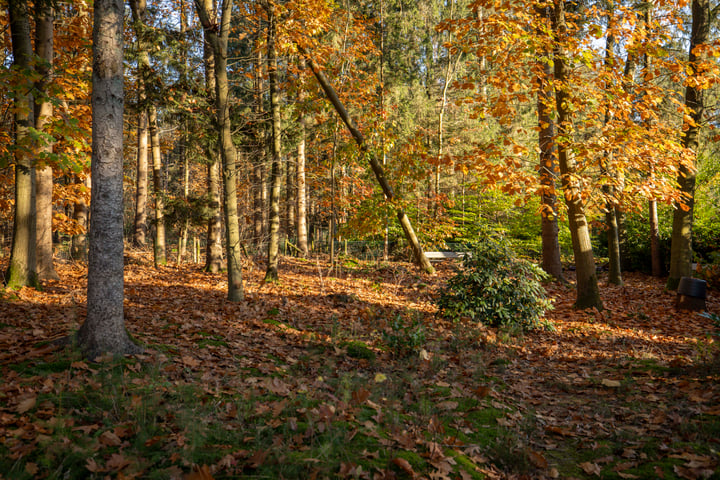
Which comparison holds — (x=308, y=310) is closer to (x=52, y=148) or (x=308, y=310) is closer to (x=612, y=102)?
(x=612, y=102)

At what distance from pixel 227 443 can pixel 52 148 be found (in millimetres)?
12232

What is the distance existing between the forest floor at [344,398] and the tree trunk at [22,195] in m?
0.59

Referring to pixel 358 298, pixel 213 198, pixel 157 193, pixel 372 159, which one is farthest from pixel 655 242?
pixel 157 193

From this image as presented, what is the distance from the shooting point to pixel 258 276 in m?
12.4

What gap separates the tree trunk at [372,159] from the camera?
1222 centimetres

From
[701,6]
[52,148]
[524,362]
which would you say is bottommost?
[524,362]

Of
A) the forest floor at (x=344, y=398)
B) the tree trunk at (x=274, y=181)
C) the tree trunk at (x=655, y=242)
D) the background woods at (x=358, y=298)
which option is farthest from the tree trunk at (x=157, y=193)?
the tree trunk at (x=655, y=242)

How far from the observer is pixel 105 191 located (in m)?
4.36

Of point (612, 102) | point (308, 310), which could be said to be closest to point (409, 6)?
point (612, 102)

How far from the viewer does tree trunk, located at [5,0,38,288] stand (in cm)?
828

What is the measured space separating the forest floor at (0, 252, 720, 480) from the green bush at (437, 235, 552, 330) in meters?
0.46

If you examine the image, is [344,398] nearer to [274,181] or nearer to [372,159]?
[274,181]

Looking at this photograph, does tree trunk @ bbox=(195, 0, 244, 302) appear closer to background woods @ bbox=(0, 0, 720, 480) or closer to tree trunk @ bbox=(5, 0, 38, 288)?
background woods @ bbox=(0, 0, 720, 480)

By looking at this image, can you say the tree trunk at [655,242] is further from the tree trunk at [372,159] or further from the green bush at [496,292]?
the green bush at [496,292]
